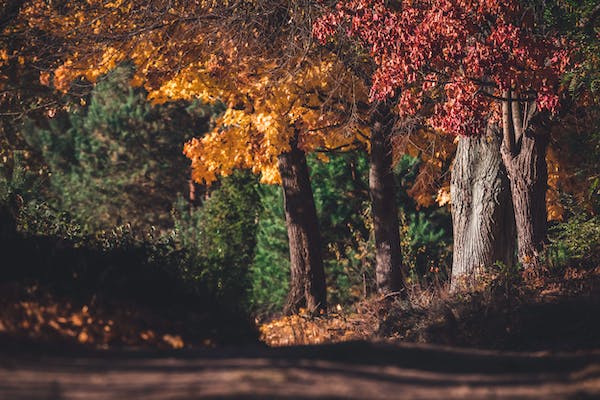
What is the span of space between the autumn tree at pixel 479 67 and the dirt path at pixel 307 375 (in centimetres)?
630

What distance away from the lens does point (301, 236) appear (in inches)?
768

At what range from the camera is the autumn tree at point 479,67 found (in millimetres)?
12828

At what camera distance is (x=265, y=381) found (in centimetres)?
585

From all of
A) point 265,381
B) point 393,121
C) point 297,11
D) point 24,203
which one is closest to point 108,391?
point 265,381

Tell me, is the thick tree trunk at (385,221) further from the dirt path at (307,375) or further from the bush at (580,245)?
the dirt path at (307,375)

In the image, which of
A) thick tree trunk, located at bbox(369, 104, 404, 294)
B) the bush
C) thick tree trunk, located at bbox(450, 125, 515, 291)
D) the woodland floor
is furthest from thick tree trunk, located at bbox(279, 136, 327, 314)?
the woodland floor

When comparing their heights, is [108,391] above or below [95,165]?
below

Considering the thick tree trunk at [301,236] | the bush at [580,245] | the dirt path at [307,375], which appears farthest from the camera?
the thick tree trunk at [301,236]

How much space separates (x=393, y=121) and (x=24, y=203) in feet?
21.7

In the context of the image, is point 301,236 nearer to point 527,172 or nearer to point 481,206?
point 481,206

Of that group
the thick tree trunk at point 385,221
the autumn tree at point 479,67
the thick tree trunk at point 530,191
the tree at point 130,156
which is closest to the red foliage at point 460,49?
the autumn tree at point 479,67

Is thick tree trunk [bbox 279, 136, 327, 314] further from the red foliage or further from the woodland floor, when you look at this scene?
the woodland floor

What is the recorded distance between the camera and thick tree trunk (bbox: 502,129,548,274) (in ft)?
47.9

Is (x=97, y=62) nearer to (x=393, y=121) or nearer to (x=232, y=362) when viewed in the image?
(x=393, y=121)
